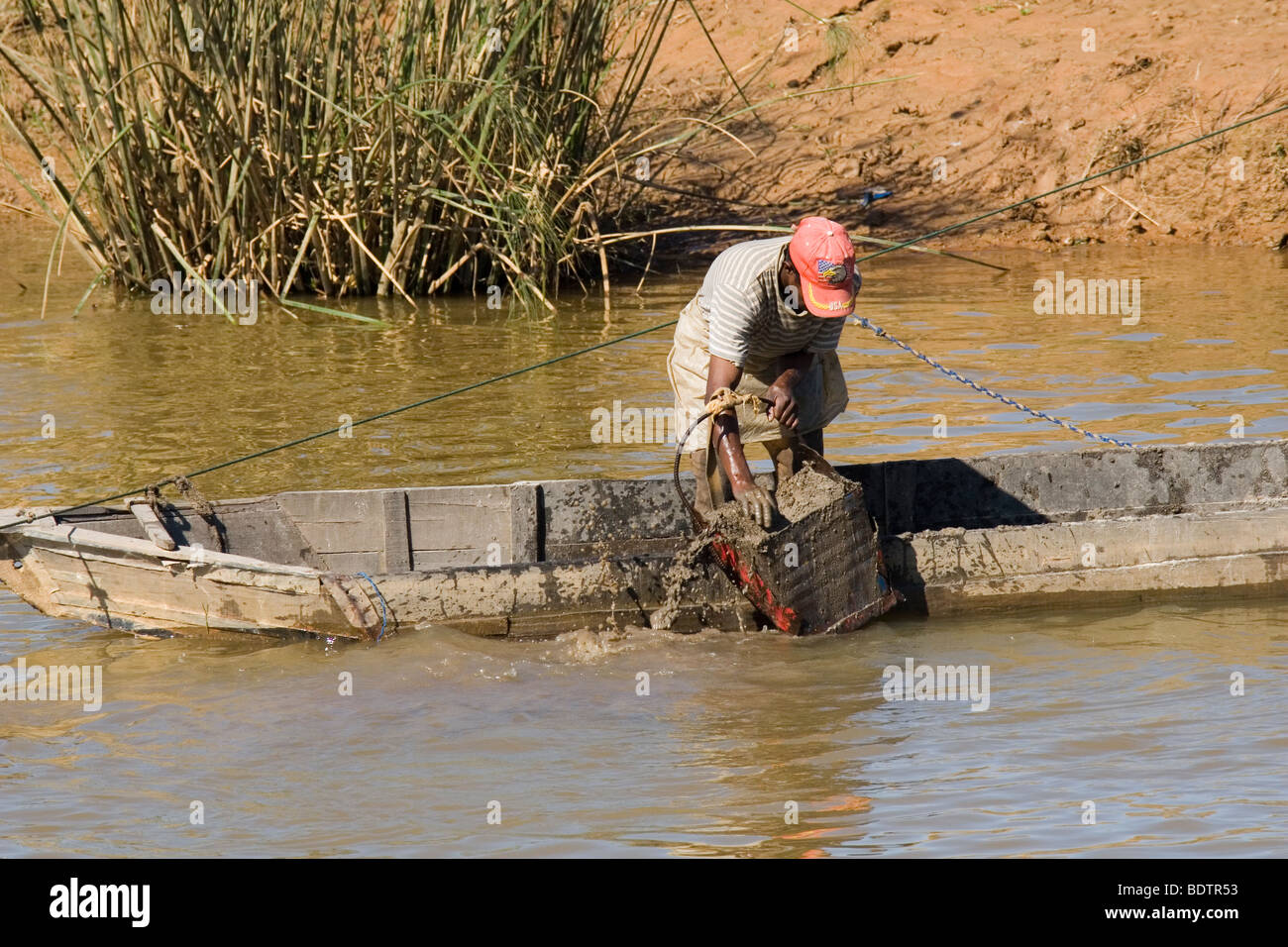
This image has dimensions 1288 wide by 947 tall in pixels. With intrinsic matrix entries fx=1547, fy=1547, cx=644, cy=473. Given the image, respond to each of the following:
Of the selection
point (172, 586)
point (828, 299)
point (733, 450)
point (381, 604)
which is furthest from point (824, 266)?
point (172, 586)

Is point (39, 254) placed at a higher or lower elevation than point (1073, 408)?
higher

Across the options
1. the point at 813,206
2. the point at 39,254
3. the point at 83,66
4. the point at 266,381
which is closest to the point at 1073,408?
the point at 266,381

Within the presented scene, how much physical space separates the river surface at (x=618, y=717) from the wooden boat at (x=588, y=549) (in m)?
0.12

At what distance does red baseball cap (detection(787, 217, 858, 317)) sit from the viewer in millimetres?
4730

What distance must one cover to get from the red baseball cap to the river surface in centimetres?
116

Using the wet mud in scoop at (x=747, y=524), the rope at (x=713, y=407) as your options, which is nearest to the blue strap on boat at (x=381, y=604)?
the wet mud in scoop at (x=747, y=524)

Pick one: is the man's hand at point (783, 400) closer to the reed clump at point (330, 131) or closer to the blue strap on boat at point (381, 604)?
the blue strap on boat at point (381, 604)

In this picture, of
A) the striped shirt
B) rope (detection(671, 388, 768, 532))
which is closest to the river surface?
rope (detection(671, 388, 768, 532))

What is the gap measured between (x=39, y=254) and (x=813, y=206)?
6573 mm

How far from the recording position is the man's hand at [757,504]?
4.95 m

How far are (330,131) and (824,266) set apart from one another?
585 cm

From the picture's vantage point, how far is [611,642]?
17.0ft

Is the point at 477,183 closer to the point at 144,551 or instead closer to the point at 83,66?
the point at 83,66

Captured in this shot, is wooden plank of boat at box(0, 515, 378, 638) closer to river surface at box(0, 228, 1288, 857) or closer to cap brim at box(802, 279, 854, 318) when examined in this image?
river surface at box(0, 228, 1288, 857)
